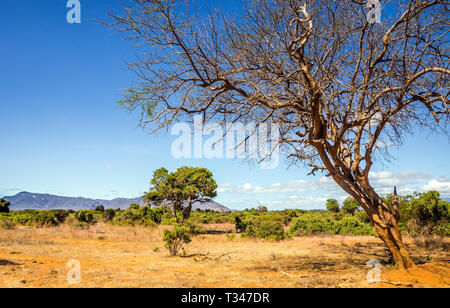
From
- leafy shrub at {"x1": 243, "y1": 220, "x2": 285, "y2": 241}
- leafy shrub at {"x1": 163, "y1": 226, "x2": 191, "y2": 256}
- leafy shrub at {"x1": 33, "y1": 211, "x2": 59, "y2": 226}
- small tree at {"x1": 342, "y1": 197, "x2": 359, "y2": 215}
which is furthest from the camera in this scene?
small tree at {"x1": 342, "y1": 197, "x2": 359, "y2": 215}

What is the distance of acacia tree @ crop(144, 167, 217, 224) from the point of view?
89.1 ft

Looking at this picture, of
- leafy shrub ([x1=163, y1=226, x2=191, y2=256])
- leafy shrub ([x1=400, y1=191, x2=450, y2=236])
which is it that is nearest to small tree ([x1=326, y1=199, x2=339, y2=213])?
leafy shrub ([x1=400, y1=191, x2=450, y2=236])

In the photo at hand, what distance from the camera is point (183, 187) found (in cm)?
2762

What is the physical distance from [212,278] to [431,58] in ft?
25.6

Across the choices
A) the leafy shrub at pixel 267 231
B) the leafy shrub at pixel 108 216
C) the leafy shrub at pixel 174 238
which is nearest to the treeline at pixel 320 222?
the leafy shrub at pixel 267 231

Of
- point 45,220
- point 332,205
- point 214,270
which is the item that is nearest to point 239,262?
point 214,270

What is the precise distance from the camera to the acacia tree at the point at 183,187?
89.1 ft

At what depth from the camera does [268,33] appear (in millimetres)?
6844

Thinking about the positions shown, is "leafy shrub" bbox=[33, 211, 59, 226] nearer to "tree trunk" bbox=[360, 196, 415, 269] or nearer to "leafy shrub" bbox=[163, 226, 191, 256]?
"leafy shrub" bbox=[163, 226, 191, 256]

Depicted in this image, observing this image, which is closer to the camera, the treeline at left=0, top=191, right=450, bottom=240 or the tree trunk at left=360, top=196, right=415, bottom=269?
the tree trunk at left=360, top=196, right=415, bottom=269

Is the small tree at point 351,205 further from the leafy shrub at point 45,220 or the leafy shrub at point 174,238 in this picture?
the leafy shrub at point 45,220

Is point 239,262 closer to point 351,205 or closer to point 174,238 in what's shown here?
point 174,238
